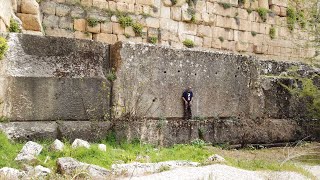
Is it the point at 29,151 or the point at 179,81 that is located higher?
the point at 179,81

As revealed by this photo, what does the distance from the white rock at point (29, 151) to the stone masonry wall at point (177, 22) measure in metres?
5.76

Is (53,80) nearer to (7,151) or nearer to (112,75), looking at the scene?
(112,75)

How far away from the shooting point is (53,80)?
6629 mm

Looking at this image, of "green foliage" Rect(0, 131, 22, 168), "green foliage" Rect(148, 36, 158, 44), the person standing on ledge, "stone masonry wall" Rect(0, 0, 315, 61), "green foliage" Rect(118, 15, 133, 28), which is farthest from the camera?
"green foliage" Rect(148, 36, 158, 44)

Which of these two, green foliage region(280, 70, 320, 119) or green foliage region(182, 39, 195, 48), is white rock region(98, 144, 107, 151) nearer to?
green foliage region(280, 70, 320, 119)

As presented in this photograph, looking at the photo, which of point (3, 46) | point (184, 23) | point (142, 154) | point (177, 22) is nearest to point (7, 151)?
point (3, 46)

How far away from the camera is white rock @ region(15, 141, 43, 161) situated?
17.9ft

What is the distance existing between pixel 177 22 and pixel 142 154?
33.5ft

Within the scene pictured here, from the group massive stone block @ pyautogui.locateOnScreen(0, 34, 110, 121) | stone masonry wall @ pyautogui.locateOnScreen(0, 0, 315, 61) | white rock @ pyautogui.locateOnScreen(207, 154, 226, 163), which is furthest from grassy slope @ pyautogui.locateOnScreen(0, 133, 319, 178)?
stone masonry wall @ pyautogui.locateOnScreen(0, 0, 315, 61)

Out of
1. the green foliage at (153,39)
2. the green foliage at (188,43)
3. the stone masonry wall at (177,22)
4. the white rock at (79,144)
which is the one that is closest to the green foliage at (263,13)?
the stone masonry wall at (177,22)

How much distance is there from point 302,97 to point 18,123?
222 inches

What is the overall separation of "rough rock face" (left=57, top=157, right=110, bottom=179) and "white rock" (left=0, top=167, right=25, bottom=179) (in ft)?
1.35

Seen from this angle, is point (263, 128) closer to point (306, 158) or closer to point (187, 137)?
point (306, 158)

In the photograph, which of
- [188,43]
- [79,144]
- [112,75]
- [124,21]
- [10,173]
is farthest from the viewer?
[188,43]
